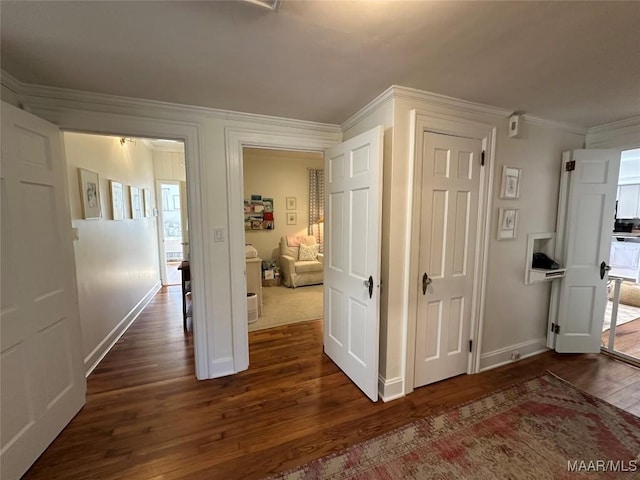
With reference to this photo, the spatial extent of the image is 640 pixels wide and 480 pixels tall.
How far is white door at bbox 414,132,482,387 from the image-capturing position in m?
2.02

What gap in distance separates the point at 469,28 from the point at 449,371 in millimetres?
2413

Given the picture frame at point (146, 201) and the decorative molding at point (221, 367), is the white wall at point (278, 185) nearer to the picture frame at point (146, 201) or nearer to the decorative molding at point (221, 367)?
the picture frame at point (146, 201)

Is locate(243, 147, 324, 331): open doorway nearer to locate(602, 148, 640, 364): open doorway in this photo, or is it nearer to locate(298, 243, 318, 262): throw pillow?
locate(298, 243, 318, 262): throw pillow

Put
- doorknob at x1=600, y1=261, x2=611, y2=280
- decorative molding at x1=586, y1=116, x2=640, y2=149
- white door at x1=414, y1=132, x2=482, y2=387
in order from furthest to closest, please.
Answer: doorknob at x1=600, y1=261, x2=611, y2=280, decorative molding at x1=586, y1=116, x2=640, y2=149, white door at x1=414, y1=132, x2=482, y2=387

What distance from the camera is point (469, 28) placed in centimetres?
122

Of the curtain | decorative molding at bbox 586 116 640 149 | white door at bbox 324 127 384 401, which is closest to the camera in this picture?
white door at bbox 324 127 384 401

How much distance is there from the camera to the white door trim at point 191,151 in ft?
6.13

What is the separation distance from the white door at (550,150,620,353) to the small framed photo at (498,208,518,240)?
657 millimetres

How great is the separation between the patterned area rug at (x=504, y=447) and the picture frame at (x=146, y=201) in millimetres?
4468

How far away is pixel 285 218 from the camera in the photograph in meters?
5.80

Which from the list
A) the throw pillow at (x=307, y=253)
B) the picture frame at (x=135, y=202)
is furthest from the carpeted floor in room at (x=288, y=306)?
the picture frame at (x=135, y=202)

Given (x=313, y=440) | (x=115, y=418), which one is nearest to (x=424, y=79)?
(x=313, y=440)

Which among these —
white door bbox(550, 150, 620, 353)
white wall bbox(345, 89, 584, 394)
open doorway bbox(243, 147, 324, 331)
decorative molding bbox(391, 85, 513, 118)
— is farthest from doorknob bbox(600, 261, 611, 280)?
open doorway bbox(243, 147, 324, 331)

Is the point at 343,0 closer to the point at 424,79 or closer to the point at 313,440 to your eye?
the point at 424,79
